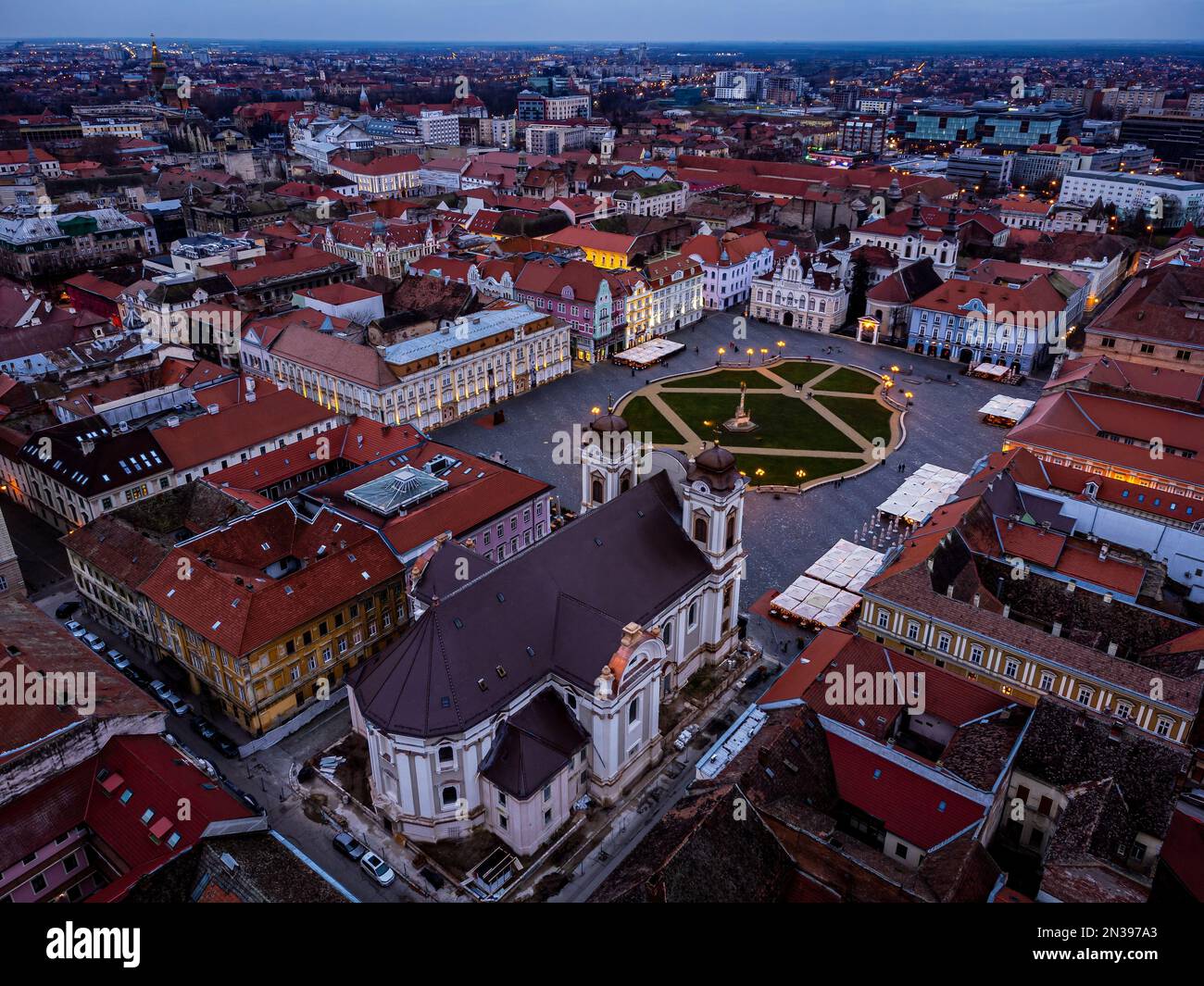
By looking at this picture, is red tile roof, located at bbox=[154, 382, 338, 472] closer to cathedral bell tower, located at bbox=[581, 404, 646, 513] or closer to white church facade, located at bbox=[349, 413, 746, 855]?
white church facade, located at bbox=[349, 413, 746, 855]

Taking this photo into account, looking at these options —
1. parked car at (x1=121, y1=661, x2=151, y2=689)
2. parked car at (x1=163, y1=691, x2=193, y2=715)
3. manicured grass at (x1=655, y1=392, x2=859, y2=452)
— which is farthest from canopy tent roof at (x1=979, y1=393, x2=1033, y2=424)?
parked car at (x1=121, y1=661, x2=151, y2=689)

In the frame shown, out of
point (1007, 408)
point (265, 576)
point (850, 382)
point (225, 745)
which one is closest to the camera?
point (225, 745)

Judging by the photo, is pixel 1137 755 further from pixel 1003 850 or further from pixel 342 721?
pixel 342 721

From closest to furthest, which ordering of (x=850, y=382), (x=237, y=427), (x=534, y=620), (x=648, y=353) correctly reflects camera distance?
(x=534, y=620)
(x=237, y=427)
(x=850, y=382)
(x=648, y=353)

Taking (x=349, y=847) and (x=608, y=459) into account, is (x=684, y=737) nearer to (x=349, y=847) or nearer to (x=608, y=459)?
(x=608, y=459)

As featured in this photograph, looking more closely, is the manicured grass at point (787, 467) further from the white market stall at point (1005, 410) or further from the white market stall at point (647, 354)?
the white market stall at point (647, 354)

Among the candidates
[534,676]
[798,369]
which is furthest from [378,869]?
[798,369]
